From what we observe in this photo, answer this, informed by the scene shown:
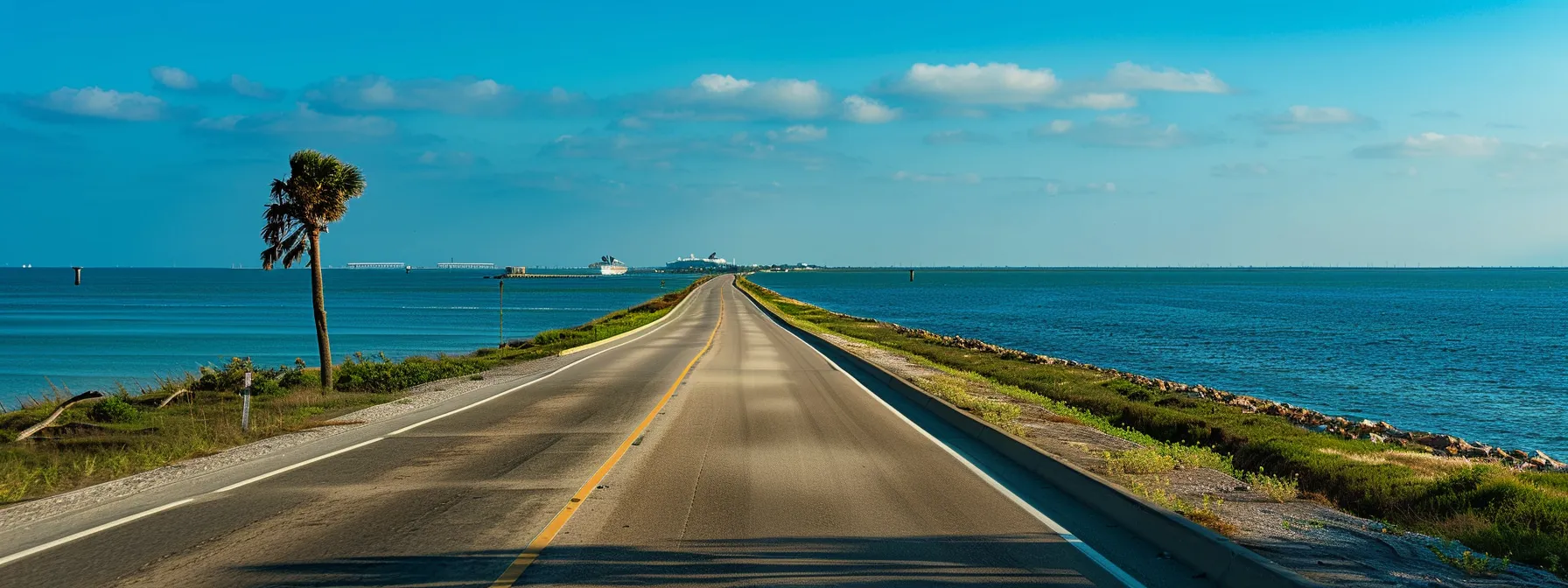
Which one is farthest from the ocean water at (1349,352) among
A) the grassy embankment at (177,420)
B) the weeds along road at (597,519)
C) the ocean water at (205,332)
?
the ocean water at (205,332)

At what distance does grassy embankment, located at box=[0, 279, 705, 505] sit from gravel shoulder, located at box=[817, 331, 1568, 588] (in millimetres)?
11412

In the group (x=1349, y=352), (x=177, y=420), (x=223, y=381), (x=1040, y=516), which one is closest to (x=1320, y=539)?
(x=1040, y=516)

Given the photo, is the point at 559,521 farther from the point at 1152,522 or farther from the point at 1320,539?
the point at 1320,539

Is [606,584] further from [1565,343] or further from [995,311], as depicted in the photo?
[995,311]

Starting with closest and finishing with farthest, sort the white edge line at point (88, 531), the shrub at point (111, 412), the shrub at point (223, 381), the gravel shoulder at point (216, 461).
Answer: the white edge line at point (88, 531) → the gravel shoulder at point (216, 461) → the shrub at point (111, 412) → the shrub at point (223, 381)

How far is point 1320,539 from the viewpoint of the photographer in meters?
7.97

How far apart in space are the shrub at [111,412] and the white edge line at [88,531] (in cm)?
1186

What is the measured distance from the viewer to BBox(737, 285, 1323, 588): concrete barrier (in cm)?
677

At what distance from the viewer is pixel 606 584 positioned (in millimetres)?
6852

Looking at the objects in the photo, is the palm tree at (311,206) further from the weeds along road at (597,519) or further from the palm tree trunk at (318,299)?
the weeds along road at (597,519)

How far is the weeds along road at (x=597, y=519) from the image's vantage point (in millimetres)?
7254

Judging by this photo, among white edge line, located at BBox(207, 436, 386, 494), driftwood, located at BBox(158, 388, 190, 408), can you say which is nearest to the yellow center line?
white edge line, located at BBox(207, 436, 386, 494)

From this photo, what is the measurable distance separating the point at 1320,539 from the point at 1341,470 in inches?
233

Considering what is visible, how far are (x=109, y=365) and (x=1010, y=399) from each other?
141 feet
